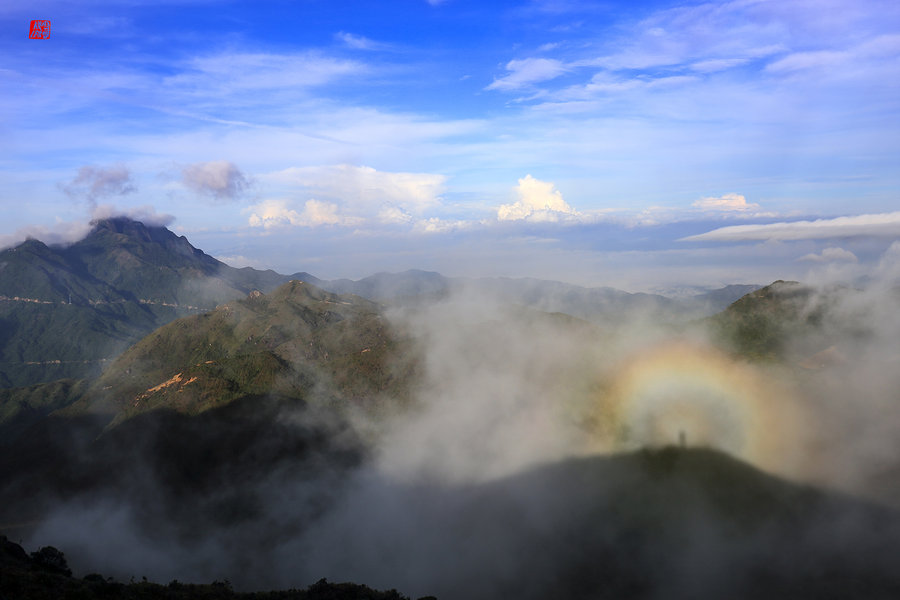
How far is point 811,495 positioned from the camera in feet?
461

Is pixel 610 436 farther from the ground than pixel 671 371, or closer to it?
closer to it

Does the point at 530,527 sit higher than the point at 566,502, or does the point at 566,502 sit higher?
the point at 566,502

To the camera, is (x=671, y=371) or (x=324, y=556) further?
(x=671, y=371)

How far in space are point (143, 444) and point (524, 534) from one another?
15660cm

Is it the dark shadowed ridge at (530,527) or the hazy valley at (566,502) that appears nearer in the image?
the dark shadowed ridge at (530,527)

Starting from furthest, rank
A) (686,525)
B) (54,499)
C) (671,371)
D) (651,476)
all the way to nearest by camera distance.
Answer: (671,371) → (54,499) → (651,476) → (686,525)

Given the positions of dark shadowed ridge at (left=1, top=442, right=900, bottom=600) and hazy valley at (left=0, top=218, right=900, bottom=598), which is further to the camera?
hazy valley at (left=0, top=218, right=900, bottom=598)

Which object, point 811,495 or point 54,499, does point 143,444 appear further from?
point 811,495

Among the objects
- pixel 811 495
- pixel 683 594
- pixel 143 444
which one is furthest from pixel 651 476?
pixel 143 444

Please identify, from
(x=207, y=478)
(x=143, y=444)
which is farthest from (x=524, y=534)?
(x=143, y=444)

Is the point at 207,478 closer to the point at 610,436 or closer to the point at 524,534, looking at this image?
the point at 524,534

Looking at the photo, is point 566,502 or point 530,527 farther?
point 566,502

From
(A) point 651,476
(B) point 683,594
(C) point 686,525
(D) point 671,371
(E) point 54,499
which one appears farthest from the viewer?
(D) point 671,371

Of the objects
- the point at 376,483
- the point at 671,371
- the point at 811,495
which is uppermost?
the point at 671,371
